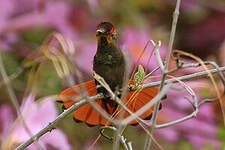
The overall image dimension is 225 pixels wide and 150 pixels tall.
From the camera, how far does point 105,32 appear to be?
2.29 feet

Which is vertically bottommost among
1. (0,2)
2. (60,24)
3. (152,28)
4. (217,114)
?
(217,114)

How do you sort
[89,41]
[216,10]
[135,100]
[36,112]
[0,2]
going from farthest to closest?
[216,10]
[89,41]
[0,2]
[36,112]
[135,100]

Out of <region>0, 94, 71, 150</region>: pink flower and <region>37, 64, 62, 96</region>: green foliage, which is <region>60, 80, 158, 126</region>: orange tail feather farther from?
<region>37, 64, 62, 96</region>: green foliage

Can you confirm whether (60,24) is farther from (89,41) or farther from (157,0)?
(157,0)

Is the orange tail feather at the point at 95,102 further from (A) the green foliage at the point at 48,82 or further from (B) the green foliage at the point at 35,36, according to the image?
(B) the green foliage at the point at 35,36

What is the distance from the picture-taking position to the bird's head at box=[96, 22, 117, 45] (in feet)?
2.27

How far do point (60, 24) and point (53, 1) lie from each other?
0.29ft

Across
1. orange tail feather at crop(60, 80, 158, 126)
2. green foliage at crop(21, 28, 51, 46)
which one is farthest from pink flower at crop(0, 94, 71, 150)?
green foliage at crop(21, 28, 51, 46)

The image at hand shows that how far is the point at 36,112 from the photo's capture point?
98 cm

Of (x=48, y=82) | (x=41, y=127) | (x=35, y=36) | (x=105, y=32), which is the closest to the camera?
(x=105, y=32)

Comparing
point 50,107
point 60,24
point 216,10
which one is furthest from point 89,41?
point 216,10

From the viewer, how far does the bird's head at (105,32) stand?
69 centimetres

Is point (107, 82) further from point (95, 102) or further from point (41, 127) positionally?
point (41, 127)

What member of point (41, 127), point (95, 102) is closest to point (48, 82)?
point (41, 127)
